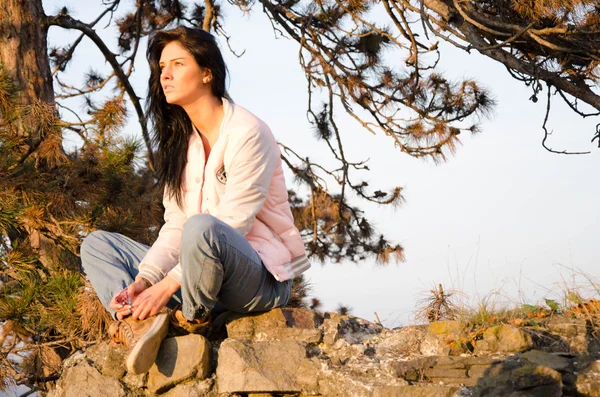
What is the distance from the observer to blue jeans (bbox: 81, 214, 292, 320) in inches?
92.0

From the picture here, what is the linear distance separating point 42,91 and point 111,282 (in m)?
3.10

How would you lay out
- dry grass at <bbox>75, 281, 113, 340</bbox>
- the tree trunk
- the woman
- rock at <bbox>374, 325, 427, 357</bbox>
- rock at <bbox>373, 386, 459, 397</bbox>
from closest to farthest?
1. rock at <bbox>373, 386, 459, 397</bbox>
2. the woman
3. rock at <bbox>374, 325, 427, 357</bbox>
4. dry grass at <bbox>75, 281, 113, 340</bbox>
5. the tree trunk

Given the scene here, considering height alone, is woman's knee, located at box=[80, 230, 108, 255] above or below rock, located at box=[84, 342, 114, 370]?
above

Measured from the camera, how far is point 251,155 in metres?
2.59

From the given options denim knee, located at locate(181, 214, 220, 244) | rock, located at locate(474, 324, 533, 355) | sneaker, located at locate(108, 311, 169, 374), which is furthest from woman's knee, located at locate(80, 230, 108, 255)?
rock, located at locate(474, 324, 533, 355)

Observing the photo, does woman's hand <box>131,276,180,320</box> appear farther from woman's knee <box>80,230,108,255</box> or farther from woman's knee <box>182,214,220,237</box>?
woman's knee <box>80,230,108,255</box>

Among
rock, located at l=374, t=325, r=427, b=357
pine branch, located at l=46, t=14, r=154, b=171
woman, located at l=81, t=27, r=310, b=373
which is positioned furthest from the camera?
pine branch, located at l=46, t=14, r=154, b=171

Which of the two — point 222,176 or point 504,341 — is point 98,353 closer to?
point 222,176

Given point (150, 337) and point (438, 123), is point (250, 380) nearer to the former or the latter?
point (150, 337)

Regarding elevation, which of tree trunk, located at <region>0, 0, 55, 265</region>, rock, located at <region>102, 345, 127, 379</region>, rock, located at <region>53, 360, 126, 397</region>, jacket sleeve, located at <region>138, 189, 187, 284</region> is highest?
tree trunk, located at <region>0, 0, 55, 265</region>

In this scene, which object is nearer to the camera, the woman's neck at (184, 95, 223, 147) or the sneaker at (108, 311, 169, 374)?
the sneaker at (108, 311, 169, 374)

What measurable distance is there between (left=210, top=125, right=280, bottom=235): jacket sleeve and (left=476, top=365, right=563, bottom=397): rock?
99 cm

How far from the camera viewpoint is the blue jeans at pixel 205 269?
234cm

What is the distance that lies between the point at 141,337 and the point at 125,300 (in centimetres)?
16
